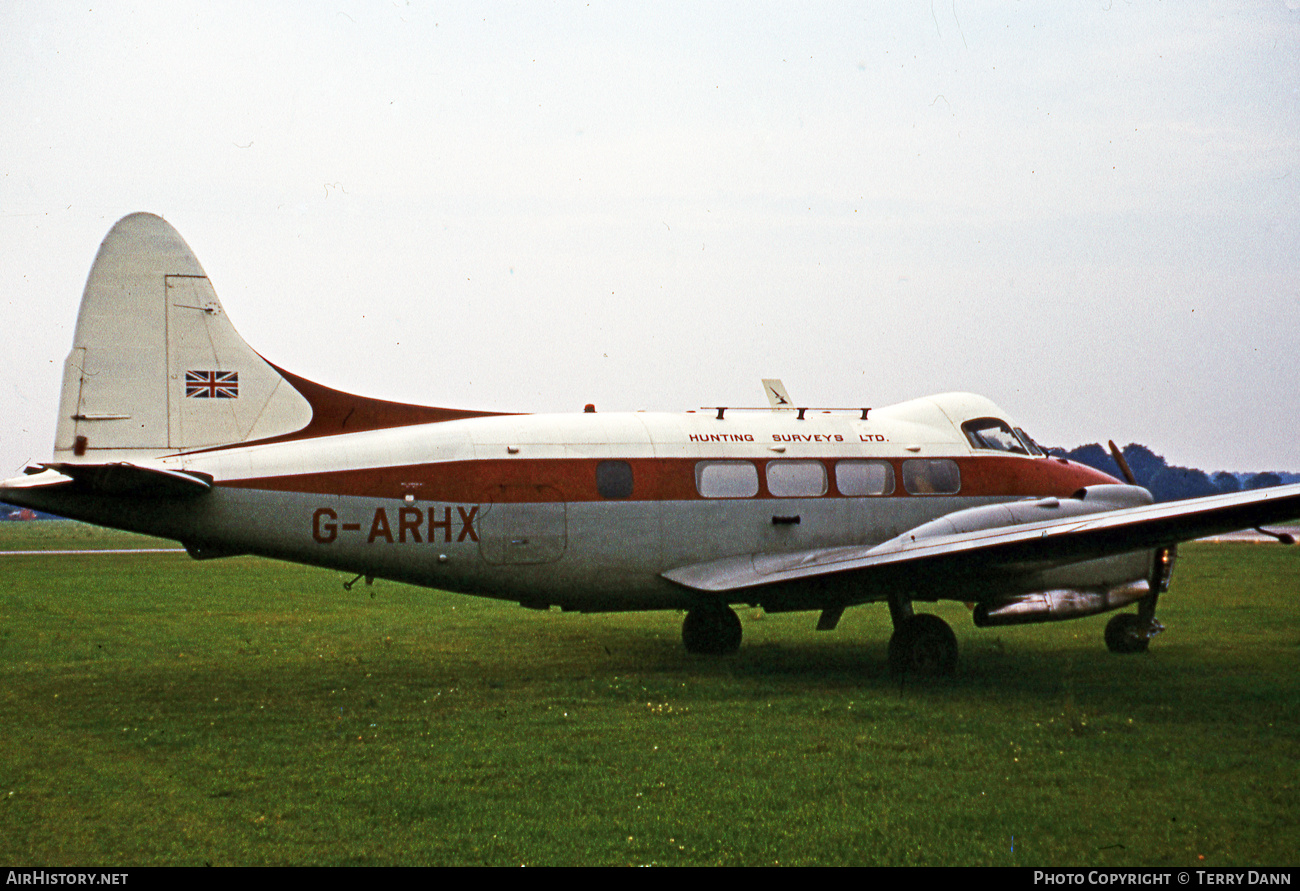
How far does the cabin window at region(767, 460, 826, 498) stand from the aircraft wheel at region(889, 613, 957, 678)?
244cm

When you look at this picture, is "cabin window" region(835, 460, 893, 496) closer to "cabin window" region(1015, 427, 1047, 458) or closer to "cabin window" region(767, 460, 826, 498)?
"cabin window" region(767, 460, 826, 498)

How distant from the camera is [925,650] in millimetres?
14359

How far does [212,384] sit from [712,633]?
8.09 meters

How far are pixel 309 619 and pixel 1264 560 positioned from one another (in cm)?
3062

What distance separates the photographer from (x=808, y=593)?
15039mm

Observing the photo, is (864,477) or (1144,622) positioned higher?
(864,477)

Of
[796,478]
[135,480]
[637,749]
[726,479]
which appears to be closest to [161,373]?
[135,480]

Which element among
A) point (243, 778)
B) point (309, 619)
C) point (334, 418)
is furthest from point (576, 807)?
point (309, 619)

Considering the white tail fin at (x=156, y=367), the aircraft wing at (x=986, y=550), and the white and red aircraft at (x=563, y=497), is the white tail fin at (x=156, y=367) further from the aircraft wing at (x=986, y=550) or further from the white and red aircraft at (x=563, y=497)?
the aircraft wing at (x=986, y=550)

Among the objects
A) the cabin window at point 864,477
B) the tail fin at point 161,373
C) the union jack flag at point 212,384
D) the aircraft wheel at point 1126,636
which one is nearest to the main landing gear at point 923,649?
the cabin window at point 864,477

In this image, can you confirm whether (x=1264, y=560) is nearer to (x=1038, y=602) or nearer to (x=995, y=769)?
(x=1038, y=602)

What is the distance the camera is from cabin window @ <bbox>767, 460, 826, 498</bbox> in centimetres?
1571

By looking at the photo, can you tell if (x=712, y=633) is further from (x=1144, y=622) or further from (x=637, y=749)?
(x=637, y=749)

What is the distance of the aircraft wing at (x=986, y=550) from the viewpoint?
1232cm
